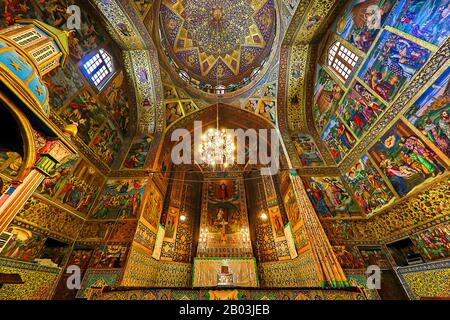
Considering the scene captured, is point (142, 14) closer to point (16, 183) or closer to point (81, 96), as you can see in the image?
point (81, 96)

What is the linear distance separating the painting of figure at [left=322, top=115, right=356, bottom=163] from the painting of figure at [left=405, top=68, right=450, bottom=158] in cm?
255

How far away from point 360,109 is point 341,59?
8.73 feet

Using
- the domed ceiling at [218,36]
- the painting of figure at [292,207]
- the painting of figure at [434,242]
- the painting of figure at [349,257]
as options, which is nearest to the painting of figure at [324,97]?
the painting of figure at [292,207]

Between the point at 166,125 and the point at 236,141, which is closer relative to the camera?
the point at 166,125

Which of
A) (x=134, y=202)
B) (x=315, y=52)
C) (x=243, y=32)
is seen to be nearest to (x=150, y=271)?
(x=134, y=202)

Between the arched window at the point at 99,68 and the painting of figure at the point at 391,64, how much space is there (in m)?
11.9

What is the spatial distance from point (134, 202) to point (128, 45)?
826 centimetres

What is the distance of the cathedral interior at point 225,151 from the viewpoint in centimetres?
508

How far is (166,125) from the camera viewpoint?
11805 mm

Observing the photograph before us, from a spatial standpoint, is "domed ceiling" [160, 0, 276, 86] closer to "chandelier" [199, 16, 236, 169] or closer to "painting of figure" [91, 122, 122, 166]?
"painting of figure" [91, 122, 122, 166]

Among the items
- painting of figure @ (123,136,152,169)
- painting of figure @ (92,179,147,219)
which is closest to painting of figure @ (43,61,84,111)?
painting of figure @ (123,136,152,169)

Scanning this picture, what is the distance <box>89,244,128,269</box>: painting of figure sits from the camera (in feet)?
22.4
